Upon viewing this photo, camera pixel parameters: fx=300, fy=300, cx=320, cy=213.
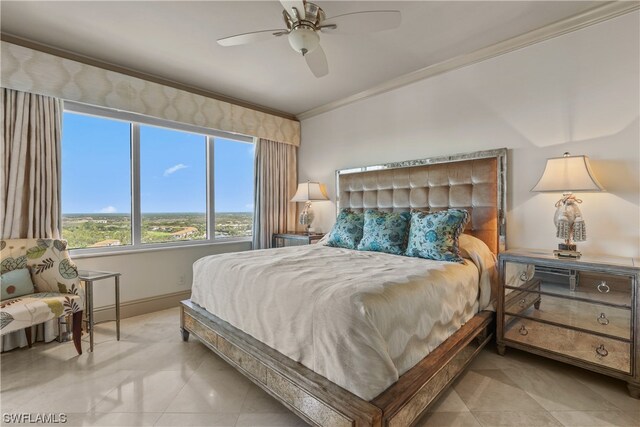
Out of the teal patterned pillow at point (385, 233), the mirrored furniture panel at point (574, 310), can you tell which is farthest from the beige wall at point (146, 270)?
the mirrored furniture panel at point (574, 310)

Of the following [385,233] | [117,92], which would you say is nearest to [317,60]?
[385,233]

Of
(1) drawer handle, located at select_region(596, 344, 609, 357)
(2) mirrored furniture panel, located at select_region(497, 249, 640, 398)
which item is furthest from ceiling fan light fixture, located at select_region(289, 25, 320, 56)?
(1) drawer handle, located at select_region(596, 344, 609, 357)

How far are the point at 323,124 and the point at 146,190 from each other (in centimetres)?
254

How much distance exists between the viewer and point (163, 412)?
173 cm

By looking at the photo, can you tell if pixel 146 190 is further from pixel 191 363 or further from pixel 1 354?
pixel 191 363

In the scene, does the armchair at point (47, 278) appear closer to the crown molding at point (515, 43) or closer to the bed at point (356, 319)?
the bed at point (356, 319)

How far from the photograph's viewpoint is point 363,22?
1.94m

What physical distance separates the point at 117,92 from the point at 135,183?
3.22 feet

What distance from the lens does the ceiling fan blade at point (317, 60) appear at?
220 cm

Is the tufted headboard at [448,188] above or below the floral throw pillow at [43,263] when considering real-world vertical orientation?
above

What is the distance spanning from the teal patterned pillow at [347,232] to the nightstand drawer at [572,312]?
141 cm

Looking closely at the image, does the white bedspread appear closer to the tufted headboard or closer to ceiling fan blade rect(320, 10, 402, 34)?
the tufted headboard

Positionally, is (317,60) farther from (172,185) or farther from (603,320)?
(603,320)

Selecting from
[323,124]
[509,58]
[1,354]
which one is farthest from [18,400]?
[509,58]
